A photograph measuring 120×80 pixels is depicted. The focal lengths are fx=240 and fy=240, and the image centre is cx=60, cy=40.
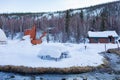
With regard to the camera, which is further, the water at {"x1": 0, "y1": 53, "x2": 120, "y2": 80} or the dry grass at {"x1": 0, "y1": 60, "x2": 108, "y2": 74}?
the dry grass at {"x1": 0, "y1": 60, "x2": 108, "y2": 74}

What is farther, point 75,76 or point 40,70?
point 40,70

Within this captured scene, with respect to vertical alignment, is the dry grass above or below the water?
above

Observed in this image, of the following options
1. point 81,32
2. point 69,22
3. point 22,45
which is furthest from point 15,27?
point 22,45

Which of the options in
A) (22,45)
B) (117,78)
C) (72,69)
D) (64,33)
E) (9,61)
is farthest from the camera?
(64,33)

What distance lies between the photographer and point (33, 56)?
30.2 metres

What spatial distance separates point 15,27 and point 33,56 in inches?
2925

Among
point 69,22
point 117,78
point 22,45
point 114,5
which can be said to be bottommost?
point 117,78

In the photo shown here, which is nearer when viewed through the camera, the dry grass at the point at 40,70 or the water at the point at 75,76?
the water at the point at 75,76

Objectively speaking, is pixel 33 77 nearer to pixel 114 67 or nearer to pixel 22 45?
pixel 114 67

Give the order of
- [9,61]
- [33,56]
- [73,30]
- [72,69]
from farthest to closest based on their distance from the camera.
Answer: [73,30] < [33,56] < [9,61] < [72,69]

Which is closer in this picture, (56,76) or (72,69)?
(56,76)

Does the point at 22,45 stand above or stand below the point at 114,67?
above

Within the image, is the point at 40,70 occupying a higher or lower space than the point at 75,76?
higher

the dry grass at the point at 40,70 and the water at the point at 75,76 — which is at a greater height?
the dry grass at the point at 40,70
